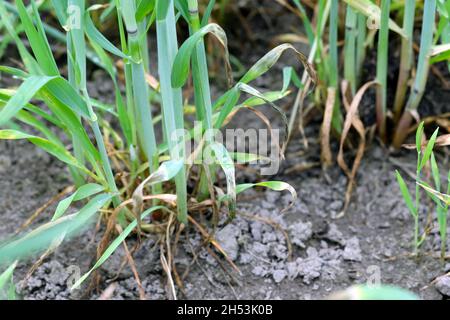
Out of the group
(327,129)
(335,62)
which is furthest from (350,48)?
(327,129)

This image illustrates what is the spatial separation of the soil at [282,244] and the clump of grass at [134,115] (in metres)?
0.05

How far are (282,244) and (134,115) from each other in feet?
1.11

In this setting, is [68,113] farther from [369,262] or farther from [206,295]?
[369,262]

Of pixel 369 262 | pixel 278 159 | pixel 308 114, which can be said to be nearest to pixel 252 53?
pixel 308 114

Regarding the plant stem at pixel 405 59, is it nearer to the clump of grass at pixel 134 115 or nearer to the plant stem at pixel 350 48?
the plant stem at pixel 350 48

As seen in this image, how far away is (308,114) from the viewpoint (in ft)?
4.66

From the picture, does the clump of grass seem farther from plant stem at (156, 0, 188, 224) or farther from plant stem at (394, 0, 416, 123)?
plant stem at (394, 0, 416, 123)

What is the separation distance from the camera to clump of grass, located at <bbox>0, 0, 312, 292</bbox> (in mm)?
929

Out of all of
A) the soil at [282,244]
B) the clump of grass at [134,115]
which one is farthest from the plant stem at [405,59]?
the clump of grass at [134,115]

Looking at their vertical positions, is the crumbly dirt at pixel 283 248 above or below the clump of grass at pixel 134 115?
below

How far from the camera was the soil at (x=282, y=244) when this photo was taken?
1.11m

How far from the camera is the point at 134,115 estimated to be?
1171mm

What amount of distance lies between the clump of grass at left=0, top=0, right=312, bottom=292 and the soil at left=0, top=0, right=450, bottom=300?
5cm
